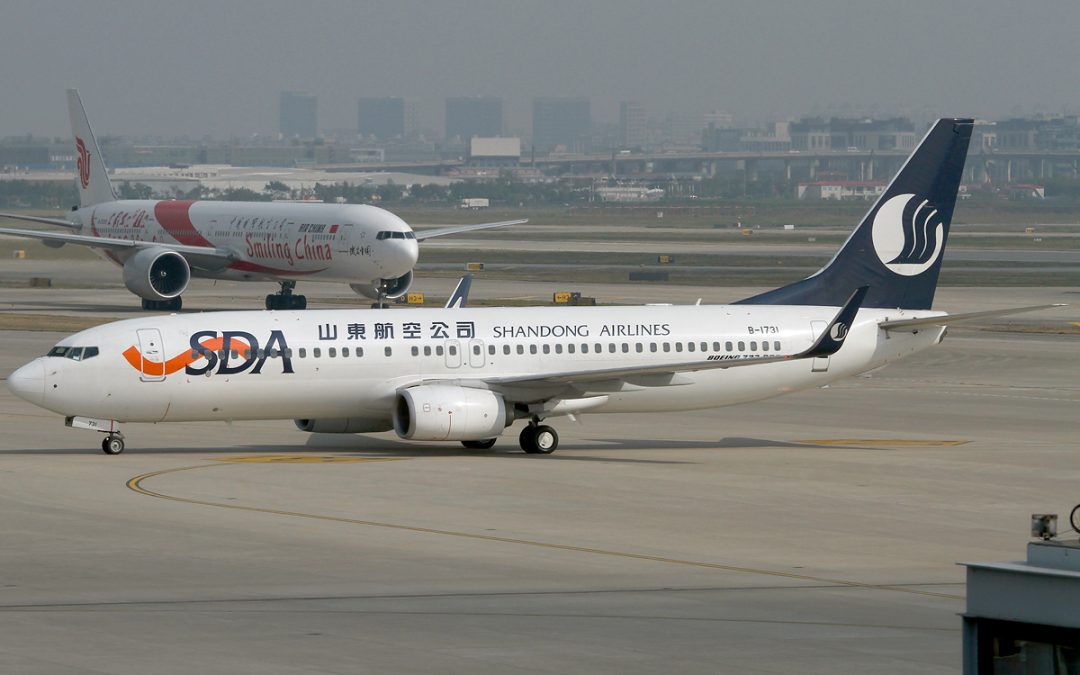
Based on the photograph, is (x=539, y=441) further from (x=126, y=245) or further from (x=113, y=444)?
(x=126, y=245)

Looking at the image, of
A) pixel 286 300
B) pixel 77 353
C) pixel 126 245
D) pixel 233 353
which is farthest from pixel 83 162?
pixel 233 353

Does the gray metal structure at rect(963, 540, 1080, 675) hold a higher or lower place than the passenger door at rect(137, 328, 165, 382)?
lower

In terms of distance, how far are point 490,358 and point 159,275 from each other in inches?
1891

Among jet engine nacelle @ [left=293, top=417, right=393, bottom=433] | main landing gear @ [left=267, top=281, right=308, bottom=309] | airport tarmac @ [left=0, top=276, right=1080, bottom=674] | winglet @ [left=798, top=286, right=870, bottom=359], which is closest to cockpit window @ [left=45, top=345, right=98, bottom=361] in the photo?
airport tarmac @ [left=0, top=276, right=1080, bottom=674]

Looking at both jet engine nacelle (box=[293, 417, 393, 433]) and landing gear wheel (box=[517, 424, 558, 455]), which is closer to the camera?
landing gear wheel (box=[517, 424, 558, 455])

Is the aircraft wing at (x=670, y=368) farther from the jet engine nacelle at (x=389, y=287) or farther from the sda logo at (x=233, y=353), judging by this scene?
the jet engine nacelle at (x=389, y=287)

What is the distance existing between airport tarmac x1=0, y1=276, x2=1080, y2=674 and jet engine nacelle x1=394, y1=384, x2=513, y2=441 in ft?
2.27

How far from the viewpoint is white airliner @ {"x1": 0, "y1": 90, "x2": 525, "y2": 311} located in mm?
83250

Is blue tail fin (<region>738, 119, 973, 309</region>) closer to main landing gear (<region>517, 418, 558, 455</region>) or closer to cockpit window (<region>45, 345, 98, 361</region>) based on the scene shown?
main landing gear (<region>517, 418, 558, 455</region>)

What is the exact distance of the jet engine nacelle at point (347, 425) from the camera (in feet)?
133

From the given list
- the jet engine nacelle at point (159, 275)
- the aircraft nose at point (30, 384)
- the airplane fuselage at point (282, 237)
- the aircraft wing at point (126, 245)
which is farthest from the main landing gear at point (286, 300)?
the aircraft nose at point (30, 384)

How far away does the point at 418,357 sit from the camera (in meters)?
40.1

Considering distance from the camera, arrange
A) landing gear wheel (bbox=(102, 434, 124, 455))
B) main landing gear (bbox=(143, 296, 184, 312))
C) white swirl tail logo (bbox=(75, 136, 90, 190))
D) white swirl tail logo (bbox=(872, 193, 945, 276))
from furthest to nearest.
Result: 1. white swirl tail logo (bbox=(75, 136, 90, 190))
2. main landing gear (bbox=(143, 296, 184, 312))
3. white swirl tail logo (bbox=(872, 193, 945, 276))
4. landing gear wheel (bbox=(102, 434, 124, 455))

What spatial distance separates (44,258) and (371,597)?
128 metres
